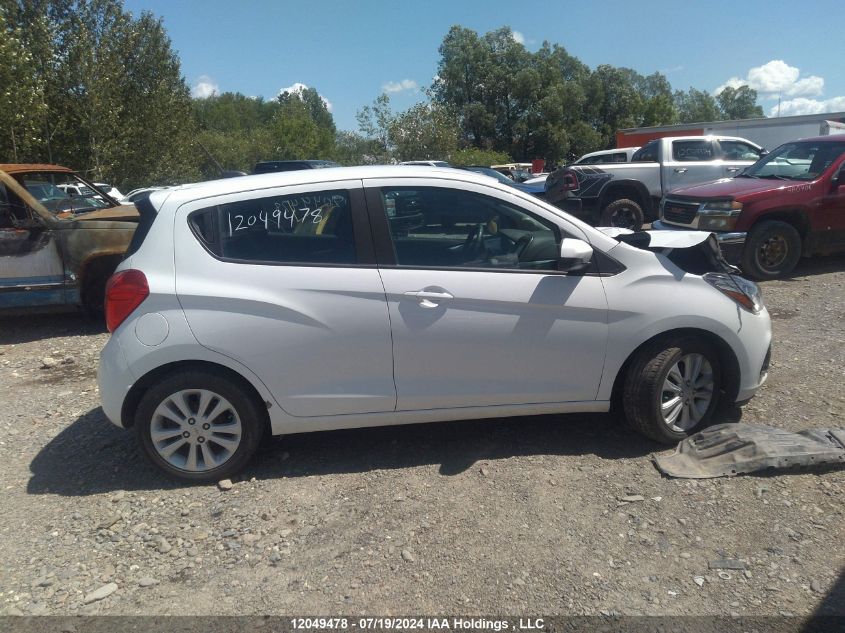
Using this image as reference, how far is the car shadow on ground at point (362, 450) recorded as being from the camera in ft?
13.0

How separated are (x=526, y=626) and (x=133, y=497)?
7.74 ft

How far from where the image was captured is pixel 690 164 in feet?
41.3

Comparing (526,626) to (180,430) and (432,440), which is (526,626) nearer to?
(432,440)

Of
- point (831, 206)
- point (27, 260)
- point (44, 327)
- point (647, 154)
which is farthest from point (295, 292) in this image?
point (647, 154)

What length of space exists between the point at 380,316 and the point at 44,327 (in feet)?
18.6

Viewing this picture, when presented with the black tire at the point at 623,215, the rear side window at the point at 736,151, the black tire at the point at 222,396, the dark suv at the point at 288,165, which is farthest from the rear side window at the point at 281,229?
the dark suv at the point at 288,165

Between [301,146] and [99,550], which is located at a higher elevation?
[301,146]

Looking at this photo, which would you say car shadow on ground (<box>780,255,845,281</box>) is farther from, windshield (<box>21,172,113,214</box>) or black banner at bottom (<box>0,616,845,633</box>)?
windshield (<box>21,172,113,214</box>)

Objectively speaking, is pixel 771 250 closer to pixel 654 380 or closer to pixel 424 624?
pixel 654 380

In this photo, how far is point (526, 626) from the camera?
2.66m

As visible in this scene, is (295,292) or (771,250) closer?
(295,292)

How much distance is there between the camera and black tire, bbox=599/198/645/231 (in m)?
12.0

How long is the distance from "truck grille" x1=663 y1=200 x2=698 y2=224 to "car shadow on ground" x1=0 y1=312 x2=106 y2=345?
24.2ft

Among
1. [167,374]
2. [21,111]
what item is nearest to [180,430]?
[167,374]
